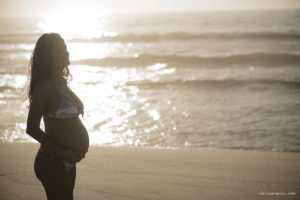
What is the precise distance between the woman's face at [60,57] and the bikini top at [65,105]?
13 centimetres

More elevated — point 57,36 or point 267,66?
point 57,36

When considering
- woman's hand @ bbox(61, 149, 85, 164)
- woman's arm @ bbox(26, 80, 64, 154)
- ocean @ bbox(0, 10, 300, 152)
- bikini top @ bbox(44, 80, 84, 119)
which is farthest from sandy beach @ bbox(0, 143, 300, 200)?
woman's arm @ bbox(26, 80, 64, 154)

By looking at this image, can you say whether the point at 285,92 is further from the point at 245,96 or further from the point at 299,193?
the point at 299,193

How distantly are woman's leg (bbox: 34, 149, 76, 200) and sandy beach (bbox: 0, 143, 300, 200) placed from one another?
71.7 inches

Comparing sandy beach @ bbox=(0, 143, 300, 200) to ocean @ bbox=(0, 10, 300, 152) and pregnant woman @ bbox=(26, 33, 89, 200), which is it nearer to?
ocean @ bbox=(0, 10, 300, 152)

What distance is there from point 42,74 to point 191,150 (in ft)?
14.8

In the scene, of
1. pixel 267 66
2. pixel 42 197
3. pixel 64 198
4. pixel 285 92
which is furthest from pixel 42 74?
pixel 267 66

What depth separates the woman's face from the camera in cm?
250

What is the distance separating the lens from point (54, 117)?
2.48m

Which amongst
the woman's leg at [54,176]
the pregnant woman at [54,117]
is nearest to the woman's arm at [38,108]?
the pregnant woman at [54,117]

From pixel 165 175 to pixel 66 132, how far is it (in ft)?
9.08

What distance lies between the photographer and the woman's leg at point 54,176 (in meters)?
2.47

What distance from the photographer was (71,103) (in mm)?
2549

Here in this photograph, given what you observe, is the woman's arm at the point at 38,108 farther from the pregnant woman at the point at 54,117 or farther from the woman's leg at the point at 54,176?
the woman's leg at the point at 54,176
